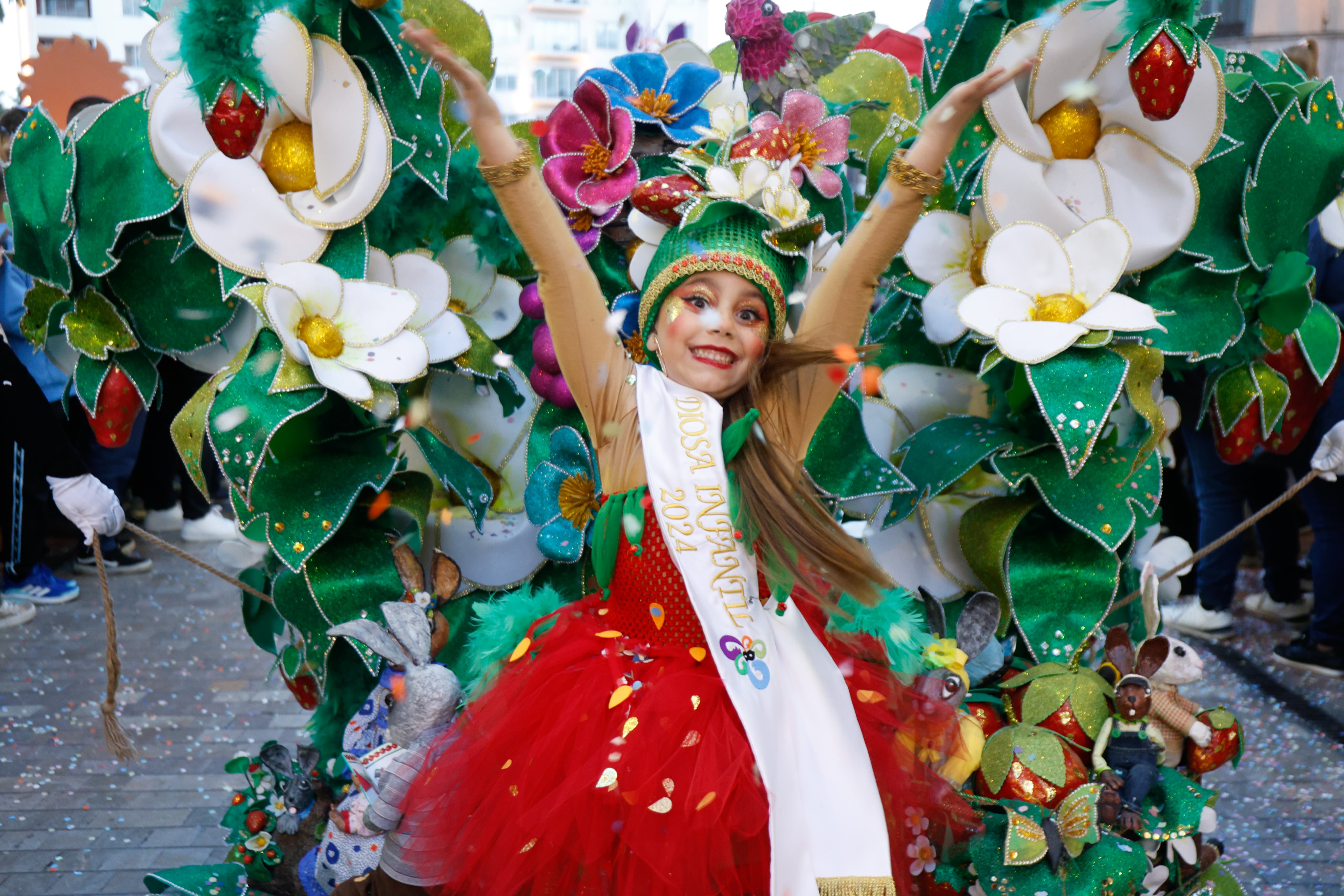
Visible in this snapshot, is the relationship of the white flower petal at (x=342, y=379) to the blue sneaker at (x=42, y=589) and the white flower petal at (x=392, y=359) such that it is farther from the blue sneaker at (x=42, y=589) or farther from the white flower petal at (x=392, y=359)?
the blue sneaker at (x=42, y=589)

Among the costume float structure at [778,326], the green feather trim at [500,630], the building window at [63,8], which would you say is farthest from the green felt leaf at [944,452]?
the building window at [63,8]

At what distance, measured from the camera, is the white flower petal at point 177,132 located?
2.10 m

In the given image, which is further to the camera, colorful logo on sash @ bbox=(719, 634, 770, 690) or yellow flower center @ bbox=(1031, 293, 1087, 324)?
yellow flower center @ bbox=(1031, 293, 1087, 324)

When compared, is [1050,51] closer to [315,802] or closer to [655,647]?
[655,647]

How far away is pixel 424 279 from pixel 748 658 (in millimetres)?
1107

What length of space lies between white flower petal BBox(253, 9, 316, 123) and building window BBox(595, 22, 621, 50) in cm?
67

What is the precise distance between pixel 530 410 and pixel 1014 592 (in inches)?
44.6

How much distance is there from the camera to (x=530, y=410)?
250cm

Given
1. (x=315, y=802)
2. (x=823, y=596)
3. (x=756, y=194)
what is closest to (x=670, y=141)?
(x=756, y=194)

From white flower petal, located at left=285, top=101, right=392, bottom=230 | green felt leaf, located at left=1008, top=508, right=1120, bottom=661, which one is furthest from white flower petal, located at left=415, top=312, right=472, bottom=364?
green felt leaf, located at left=1008, top=508, right=1120, bottom=661

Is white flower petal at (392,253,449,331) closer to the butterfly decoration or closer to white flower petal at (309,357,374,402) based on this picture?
white flower petal at (309,357,374,402)

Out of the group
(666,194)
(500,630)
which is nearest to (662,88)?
(666,194)

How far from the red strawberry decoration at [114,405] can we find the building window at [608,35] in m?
1.25

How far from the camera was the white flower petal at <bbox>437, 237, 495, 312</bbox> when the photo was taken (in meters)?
2.43
